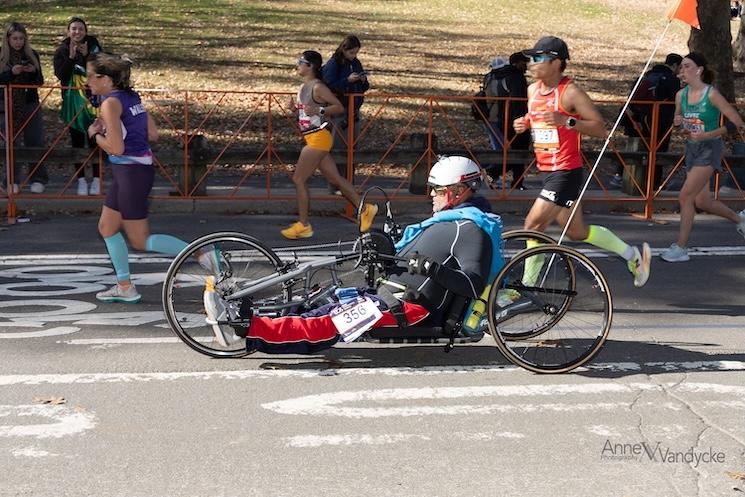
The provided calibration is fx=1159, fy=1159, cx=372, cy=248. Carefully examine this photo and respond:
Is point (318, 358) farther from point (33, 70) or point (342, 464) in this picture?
point (33, 70)

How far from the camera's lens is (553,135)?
8023 millimetres

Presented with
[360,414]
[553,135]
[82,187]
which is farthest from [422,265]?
[82,187]

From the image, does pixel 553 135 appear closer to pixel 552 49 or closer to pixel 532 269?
pixel 552 49

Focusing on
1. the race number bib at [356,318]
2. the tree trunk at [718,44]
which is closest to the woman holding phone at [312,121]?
the race number bib at [356,318]

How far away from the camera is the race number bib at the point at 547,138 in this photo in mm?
8023

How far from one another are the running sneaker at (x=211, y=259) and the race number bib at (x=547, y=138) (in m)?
2.51

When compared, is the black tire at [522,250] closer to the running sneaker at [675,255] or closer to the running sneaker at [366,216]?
the running sneaker at [366,216]

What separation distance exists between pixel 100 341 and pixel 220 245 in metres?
1.11

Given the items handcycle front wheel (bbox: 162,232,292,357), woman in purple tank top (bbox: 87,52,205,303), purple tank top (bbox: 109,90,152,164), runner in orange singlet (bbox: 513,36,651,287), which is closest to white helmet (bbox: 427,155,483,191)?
handcycle front wheel (bbox: 162,232,292,357)

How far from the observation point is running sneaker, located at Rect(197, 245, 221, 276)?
7.00 metres

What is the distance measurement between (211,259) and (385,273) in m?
1.08

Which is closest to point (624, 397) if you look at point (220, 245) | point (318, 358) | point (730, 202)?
point (318, 358)

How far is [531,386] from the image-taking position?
6590 millimetres

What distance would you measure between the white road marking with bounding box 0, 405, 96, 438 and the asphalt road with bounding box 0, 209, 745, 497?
1 centimetres
